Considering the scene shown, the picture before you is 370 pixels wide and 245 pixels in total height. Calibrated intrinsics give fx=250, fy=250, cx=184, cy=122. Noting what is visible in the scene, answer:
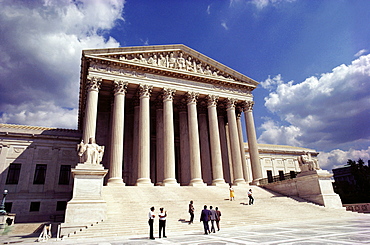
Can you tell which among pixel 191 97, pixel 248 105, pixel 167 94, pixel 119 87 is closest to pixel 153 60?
pixel 167 94

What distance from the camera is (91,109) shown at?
27.1 m

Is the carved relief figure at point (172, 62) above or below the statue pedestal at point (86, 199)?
above

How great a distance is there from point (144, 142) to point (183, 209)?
436 inches

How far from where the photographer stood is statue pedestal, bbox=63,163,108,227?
14.9 metres

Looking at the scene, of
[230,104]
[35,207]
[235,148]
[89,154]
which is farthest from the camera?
[230,104]

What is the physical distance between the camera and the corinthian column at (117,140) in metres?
25.8

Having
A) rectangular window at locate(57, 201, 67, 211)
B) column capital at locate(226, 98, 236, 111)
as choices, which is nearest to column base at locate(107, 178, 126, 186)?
rectangular window at locate(57, 201, 67, 211)

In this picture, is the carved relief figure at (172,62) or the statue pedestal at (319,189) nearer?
the statue pedestal at (319,189)

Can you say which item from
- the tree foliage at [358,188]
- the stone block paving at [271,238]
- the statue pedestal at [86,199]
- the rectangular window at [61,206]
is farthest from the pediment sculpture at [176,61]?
the tree foliage at [358,188]

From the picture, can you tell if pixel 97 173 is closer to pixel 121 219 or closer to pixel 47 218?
pixel 121 219

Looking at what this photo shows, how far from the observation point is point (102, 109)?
120 feet

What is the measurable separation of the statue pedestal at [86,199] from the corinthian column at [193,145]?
14430 mm

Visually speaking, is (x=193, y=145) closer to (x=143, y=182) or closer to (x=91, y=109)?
(x=143, y=182)

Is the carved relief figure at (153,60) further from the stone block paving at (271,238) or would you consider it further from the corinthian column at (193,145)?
the stone block paving at (271,238)
